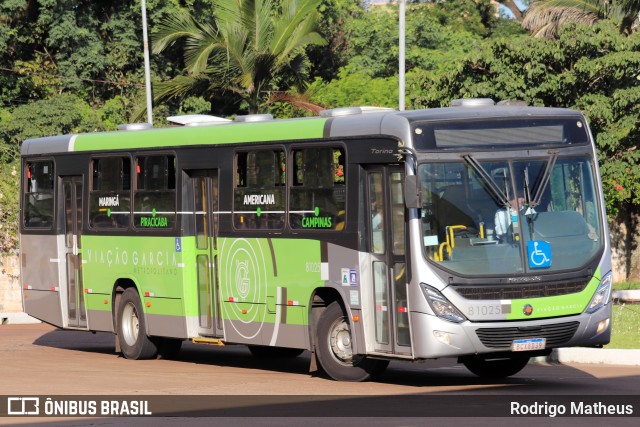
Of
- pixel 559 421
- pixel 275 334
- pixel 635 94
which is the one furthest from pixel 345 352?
pixel 635 94

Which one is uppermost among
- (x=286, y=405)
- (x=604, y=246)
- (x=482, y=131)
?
(x=482, y=131)

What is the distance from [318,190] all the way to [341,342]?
183cm

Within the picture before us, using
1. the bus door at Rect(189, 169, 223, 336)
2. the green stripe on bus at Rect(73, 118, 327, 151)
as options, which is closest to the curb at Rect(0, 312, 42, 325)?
the green stripe on bus at Rect(73, 118, 327, 151)

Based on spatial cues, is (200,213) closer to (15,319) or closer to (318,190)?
(318,190)

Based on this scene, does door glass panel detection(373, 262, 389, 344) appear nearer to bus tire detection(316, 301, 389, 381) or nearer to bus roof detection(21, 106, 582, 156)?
bus tire detection(316, 301, 389, 381)

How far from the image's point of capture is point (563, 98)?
109 ft

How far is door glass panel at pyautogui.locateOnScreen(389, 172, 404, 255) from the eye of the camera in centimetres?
1521

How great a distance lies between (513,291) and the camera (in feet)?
48.2

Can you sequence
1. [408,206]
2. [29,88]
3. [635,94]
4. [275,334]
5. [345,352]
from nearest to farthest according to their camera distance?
[408,206], [345,352], [275,334], [635,94], [29,88]

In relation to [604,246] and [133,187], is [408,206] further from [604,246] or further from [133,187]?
[133,187]

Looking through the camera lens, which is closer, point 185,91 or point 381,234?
point 381,234

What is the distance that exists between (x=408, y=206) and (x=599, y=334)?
2634mm

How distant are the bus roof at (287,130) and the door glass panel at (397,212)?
1.75ft

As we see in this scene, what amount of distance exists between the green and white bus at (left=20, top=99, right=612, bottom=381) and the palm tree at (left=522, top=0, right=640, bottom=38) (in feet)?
72.8
